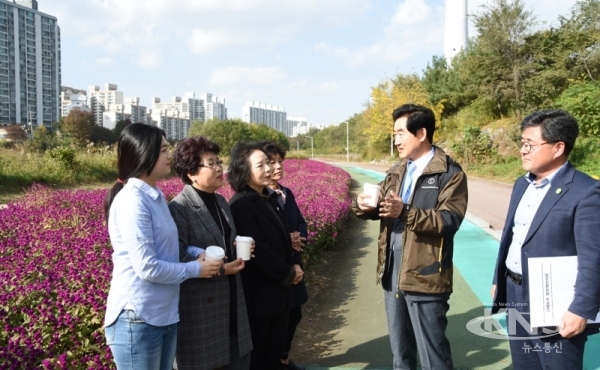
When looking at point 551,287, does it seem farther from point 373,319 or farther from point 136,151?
point 373,319

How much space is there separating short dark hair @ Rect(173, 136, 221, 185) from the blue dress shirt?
43 cm

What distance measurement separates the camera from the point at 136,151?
1897 millimetres

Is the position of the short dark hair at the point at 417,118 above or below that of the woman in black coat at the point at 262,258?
above

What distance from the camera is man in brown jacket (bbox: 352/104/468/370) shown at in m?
2.30

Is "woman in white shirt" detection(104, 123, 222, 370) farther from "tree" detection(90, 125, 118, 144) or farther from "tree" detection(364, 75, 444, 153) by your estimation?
"tree" detection(90, 125, 118, 144)

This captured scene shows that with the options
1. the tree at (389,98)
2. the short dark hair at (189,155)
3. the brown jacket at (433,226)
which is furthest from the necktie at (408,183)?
the tree at (389,98)

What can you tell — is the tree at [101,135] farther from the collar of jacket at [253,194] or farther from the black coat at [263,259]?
the black coat at [263,259]

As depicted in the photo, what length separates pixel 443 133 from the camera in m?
27.7

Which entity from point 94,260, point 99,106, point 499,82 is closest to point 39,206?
point 94,260

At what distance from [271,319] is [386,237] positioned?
0.80 meters

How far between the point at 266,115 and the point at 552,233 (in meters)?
109

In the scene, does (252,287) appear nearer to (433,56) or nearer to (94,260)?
(94,260)

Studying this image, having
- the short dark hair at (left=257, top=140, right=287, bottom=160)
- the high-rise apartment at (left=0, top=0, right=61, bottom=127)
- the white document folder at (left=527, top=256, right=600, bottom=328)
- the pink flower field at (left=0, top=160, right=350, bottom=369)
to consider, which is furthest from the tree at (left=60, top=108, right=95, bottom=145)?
the white document folder at (left=527, top=256, right=600, bottom=328)

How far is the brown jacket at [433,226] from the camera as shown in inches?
89.4
